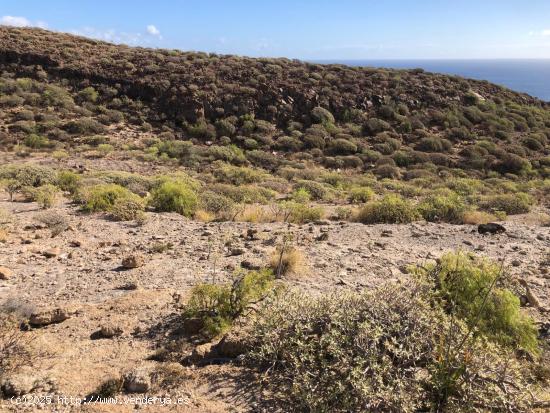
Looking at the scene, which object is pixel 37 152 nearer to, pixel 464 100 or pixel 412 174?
pixel 412 174

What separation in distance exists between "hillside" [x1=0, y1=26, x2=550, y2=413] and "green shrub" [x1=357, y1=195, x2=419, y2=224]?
57mm

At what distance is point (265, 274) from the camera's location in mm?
5488

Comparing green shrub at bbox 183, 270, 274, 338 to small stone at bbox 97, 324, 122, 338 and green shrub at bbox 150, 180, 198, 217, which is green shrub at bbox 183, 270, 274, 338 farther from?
green shrub at bbox 150, 180, 198, 217

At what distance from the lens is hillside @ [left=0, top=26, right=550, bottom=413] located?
371cm

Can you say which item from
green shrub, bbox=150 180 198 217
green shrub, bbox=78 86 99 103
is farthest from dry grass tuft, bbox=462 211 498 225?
green shrub, bbox=78 86 99 103

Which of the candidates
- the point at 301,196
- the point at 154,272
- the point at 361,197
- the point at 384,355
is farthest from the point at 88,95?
the point at 384,355

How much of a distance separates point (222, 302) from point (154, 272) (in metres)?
2.10

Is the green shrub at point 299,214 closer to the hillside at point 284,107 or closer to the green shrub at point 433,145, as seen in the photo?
the hillside at point 284,107

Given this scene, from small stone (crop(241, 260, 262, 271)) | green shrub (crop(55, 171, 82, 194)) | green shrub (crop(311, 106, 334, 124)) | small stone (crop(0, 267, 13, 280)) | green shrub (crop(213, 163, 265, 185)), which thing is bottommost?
green shrub (crop(213, 163, 265, 185))

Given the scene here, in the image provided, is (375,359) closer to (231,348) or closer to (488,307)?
(231,348)

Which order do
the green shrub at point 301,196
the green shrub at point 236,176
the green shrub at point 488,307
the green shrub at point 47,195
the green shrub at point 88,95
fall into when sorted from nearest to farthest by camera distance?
1. the green shrub at point 488,307
2. the green shrub at point 47,195
3. the green shrub at point 301,196
4. the green shrub at point 236,176
5. the green shrub at point 88,95

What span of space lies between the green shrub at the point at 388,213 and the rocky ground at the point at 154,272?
521 mm

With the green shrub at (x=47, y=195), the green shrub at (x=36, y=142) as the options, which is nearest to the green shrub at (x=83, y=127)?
the green shrub at (x=36, y=142)

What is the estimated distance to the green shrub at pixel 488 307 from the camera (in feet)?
15.5
